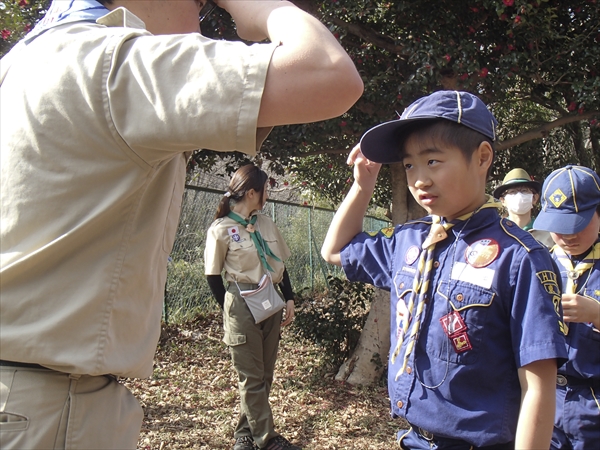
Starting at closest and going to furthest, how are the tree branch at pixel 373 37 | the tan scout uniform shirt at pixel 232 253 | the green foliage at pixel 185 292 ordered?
1. the tan scout uniform shirt at pixel 232 253
2. the tree branch at pixel 373 37
3. the green foliage at pixel 185 292

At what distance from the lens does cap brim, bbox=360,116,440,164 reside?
182 centimetres

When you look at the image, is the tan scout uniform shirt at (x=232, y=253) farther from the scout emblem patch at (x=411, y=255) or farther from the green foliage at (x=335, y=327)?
the scout emblem patch at (x=411, y=255)

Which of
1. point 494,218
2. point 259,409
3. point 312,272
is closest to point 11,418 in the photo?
point 494,218

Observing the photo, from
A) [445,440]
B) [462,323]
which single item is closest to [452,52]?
[462,323]

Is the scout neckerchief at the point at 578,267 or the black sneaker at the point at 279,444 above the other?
the scout neckerchief at the point at 578,267

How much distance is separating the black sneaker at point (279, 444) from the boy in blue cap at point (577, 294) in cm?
235

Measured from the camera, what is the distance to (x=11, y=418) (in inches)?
40.0

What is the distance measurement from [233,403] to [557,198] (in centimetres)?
377

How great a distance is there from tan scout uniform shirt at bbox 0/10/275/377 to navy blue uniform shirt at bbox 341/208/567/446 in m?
0.96

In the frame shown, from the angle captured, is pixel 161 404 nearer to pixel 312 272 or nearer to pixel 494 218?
pixel 494 218

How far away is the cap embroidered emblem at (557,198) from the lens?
8.36 ft

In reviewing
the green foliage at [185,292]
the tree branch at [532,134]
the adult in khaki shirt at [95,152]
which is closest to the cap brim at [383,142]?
the adult in khaki shirt at [95,152]

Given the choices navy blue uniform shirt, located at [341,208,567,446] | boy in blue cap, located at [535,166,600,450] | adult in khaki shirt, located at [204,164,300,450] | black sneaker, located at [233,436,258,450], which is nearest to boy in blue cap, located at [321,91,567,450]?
navy blue uniform shirt, located at [341,208,567,446]

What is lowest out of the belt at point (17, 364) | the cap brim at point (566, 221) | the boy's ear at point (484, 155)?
the belt at point (17, 364)
